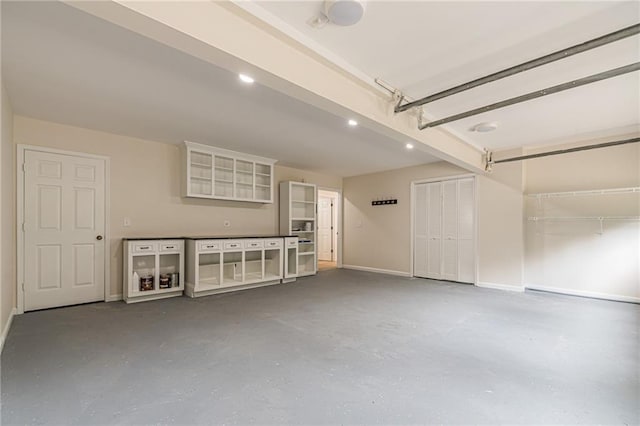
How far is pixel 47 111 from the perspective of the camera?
3521mm

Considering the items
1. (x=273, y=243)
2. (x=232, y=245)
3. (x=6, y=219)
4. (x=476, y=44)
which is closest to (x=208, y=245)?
(x=232, y=245)

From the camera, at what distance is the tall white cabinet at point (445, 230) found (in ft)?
18.1

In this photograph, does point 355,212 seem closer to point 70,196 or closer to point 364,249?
point 364,249

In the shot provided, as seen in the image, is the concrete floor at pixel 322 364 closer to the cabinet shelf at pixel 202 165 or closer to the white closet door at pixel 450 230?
the white closet door at pixel 450 230

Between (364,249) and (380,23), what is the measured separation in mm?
5816

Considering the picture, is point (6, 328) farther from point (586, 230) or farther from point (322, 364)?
point (586, 230)

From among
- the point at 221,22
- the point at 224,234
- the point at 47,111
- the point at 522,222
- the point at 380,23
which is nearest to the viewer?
the point at 221,22

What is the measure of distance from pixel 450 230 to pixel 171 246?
16.5 feet

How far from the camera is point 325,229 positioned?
31.2 ft

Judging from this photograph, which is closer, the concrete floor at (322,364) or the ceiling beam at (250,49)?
the ceiling beam at (250,49)

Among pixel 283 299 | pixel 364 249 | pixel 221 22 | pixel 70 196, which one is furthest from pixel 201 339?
pixel 364 249

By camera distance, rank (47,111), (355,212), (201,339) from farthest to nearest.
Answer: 1. (355,212)
2. (47,111)
3. (201,339)

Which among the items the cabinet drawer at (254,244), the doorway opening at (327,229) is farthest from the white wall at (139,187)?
the doorway opening at (327,229)

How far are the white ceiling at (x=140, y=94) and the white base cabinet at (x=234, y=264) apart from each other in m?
1.66
